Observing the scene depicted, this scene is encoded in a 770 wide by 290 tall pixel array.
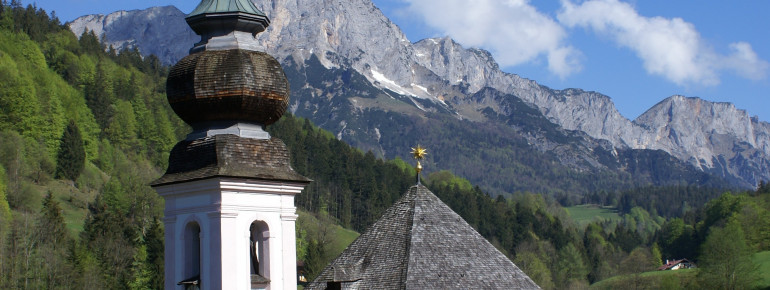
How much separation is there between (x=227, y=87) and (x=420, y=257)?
768 cm

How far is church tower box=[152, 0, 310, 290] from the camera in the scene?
23.2 metres

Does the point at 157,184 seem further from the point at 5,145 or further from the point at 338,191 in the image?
the point at 338,191

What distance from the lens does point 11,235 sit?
96.3 meters

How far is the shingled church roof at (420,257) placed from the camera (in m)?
28.5

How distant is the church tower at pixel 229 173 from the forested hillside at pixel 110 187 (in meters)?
65.0

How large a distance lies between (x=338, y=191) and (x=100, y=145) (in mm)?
37653

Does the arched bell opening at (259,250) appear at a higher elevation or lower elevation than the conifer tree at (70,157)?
lower

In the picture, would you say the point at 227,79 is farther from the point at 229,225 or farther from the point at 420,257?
the point at 420,257

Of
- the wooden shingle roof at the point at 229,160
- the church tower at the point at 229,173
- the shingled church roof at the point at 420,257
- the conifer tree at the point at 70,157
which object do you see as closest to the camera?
the church tower at the point at 229,173

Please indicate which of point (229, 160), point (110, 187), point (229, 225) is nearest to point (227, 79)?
point (229, 160)

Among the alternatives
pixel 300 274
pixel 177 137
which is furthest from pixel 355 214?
pixel 300 274

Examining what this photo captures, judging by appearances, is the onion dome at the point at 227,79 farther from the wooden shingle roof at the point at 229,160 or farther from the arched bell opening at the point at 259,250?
the arched bell opening at the point at 259,250

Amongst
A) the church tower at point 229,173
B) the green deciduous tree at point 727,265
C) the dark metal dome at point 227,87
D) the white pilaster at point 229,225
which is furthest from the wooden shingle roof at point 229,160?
the green deciduous tree at point 727,265

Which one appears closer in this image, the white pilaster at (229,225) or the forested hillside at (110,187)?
the white pilaster at (229,225)
